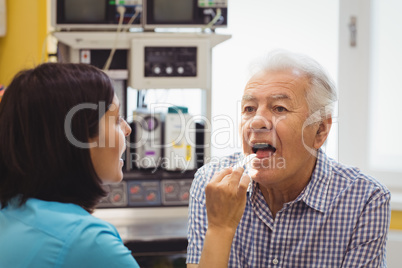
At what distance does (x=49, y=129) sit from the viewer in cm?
105

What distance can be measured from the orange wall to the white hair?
193cm

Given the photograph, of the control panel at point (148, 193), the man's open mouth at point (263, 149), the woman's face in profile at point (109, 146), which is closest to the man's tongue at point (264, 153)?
the man's open mouth at point (263, 149)

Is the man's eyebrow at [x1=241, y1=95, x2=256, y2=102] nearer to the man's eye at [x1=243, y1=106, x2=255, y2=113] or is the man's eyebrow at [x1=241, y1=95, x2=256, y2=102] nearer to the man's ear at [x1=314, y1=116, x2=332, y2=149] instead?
the man's eye at [x1=243, y1=106, x2=255, y2=113]

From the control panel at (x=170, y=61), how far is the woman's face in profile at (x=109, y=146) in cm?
142

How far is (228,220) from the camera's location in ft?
4.20

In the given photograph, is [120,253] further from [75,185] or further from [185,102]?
[185,102]

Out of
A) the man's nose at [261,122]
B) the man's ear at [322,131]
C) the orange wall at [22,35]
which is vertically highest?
the orange wall at [22,35]

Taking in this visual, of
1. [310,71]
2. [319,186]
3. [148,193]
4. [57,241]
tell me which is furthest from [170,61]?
[57,241]

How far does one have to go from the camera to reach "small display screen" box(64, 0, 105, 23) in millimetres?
2621

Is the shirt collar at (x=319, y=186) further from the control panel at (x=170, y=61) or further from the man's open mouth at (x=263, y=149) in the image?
the control panel at (x=170, y=61)

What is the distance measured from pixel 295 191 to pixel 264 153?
0.16 metres

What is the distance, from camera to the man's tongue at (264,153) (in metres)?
1.46

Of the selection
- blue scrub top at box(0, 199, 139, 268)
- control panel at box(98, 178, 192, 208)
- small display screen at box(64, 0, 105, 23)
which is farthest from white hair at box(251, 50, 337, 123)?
small display screen at box(64, 0, 105, 23)

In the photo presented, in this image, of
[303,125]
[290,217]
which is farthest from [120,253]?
[303,125]
